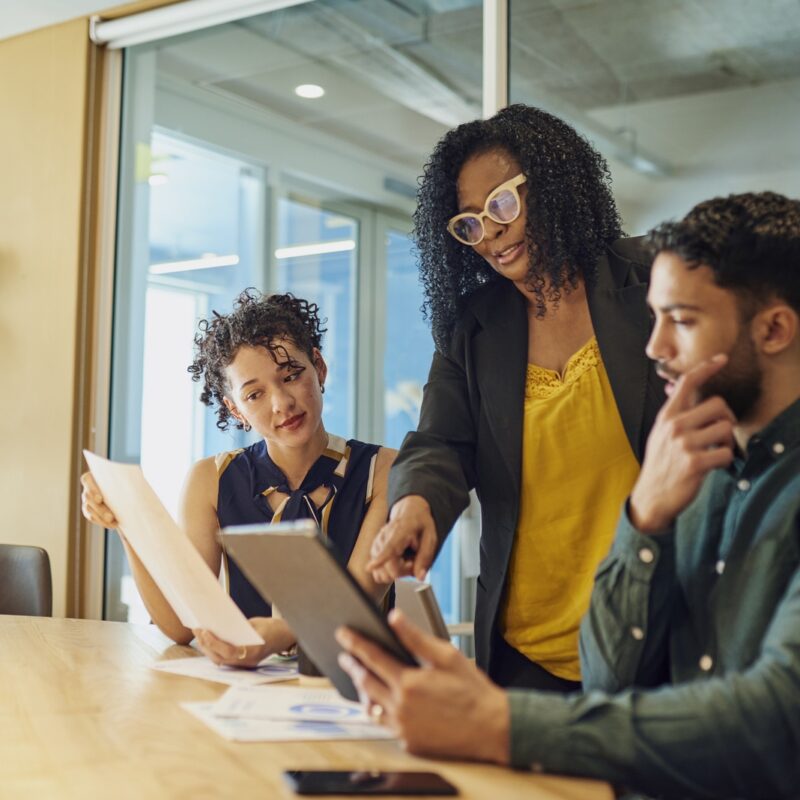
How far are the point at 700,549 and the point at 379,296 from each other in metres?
2.43

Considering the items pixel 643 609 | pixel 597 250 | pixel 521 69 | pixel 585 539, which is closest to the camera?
pixel 643 609

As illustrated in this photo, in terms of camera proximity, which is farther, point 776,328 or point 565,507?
point 565,507

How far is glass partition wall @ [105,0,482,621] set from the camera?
358 cm

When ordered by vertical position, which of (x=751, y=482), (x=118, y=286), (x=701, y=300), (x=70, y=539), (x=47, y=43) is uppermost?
(x=47, y=43)

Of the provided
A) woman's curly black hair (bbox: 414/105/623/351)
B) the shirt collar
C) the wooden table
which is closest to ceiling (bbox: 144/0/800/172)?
woman's curly black hair (bbox: 414/105/623/351)

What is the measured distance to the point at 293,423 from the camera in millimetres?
2232

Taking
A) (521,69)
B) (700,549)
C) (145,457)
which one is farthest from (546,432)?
(145,457)

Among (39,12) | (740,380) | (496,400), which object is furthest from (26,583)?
(39,12)

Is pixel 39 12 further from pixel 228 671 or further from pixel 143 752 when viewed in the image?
pixel 143 752

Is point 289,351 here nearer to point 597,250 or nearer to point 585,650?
point 597,250

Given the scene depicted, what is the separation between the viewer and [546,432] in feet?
6.05

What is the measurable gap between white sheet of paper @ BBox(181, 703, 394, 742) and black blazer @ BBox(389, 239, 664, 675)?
1.56 ft

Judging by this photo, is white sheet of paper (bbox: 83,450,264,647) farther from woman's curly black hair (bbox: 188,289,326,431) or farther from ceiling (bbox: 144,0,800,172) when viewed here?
ceiling (bbox: 144,0,800,172)

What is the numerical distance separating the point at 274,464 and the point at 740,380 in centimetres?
124
